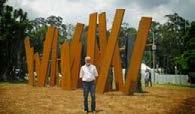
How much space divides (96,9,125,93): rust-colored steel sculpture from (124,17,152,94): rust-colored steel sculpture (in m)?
1.02

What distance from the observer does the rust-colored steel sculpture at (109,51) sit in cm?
2181

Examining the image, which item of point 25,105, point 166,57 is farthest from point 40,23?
point 25,105

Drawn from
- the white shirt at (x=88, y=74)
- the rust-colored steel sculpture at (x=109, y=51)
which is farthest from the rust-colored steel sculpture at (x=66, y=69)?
the white shirt at (x=88, y=74)

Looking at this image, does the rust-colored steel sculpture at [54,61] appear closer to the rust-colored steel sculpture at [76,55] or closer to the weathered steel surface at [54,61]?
the weathered steel surface at [54,61]

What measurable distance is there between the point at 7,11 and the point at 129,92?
3553 centimetres

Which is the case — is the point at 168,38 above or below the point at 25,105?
above

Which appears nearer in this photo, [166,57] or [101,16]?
[101,16]

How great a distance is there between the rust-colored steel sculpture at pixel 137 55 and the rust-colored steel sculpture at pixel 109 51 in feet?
3.33

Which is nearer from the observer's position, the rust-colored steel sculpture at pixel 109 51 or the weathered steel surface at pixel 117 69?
the rust-colored steel sculpture at pixel 109 51

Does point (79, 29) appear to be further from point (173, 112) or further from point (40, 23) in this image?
point (40, 23)

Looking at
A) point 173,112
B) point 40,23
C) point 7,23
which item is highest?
point 40,23

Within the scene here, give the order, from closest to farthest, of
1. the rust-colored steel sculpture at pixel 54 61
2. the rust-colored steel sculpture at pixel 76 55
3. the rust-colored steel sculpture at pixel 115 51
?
1. the rust-colored steel sculpture at pixel 115 51
2. the rust-colored steel sculpture at pixel 76 55
3. the rust-colored steel sculpture at pixel 54 61

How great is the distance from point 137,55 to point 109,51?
53.1 inches

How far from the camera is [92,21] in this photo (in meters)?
23.4
